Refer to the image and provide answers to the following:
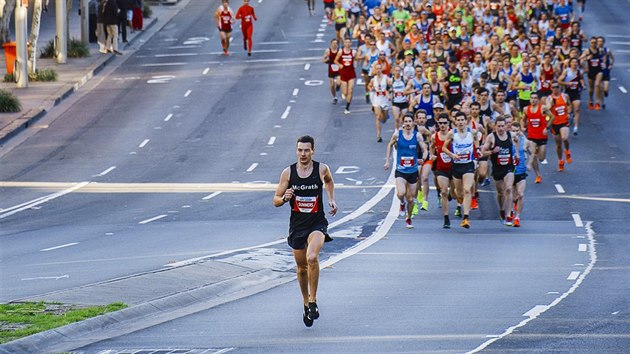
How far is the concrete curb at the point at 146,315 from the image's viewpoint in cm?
1341

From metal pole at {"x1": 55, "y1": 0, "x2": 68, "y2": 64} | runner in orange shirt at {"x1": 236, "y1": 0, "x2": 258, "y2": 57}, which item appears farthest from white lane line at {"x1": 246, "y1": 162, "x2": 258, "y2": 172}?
runner in orange shirt at {"x1": 236, "y1": 0, "x2": 258, "y2": 57}

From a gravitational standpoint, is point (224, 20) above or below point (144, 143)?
above

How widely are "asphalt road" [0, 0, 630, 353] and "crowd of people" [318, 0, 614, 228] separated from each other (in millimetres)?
705

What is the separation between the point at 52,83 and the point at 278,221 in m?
20.6

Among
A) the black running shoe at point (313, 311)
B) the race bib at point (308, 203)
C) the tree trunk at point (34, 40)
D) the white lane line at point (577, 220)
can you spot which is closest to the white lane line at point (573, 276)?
the race bib at point (308, 203)

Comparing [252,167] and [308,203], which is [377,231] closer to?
[308,203]

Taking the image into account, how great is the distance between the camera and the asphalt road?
47.2 ft

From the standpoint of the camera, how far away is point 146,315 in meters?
15.0

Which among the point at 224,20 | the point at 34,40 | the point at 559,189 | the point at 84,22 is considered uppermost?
the point at 224,20

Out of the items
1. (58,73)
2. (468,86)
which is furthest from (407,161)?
(58,73)

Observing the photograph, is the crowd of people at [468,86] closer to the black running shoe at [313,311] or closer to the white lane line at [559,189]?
the white lane line at [559,189]

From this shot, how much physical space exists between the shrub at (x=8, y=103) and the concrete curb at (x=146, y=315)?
70.9 feet

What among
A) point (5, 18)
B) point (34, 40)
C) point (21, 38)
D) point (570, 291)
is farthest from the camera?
point (5, 18)

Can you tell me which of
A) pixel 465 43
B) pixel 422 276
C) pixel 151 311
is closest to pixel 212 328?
pixel 151 311
